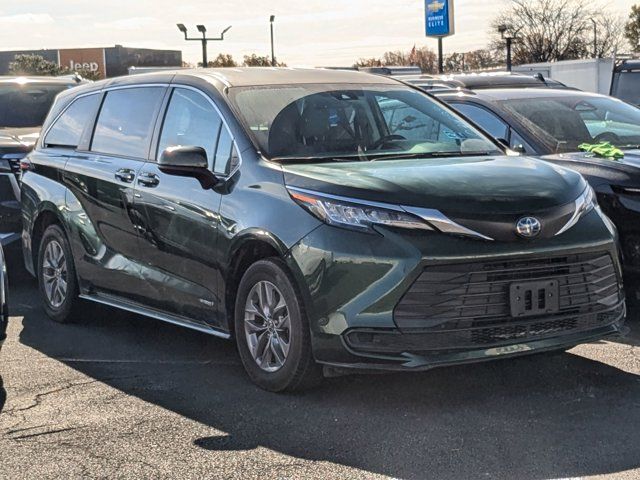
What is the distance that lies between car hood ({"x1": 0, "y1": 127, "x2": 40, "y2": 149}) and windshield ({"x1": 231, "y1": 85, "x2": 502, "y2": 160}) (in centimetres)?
399

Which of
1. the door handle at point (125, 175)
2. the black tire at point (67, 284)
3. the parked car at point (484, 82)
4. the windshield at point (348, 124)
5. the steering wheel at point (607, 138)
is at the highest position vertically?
the parked car at point (484, 82)

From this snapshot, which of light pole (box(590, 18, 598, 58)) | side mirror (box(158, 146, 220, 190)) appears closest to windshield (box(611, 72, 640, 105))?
side mirror (box(158, 146, 220, 190))

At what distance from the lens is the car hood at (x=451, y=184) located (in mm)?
4793

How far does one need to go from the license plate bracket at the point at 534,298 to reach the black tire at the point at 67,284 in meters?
3.59

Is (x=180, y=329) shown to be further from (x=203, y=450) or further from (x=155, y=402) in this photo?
(x=203, y=450)

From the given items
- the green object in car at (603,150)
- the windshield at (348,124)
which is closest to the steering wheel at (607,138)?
the green object in car at (603,150)

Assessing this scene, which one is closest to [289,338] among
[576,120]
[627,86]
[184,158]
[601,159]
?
[184,158]

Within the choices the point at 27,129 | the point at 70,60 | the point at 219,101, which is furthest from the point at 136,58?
the point at 219,101

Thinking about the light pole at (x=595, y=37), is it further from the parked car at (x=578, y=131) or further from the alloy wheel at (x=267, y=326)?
the alloy wheel at (x=267, y=326)

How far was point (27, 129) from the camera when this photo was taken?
10945mm

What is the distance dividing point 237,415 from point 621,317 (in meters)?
2.07

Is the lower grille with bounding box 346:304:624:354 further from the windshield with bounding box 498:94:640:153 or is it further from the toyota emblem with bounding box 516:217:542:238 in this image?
the windshield with bounding box 498:94:640:153

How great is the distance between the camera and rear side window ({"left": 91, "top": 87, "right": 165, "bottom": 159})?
643cm

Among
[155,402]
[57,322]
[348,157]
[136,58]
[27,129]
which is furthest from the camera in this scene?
[136,58]
